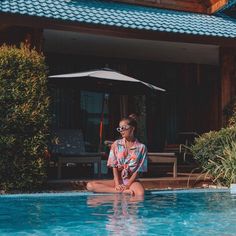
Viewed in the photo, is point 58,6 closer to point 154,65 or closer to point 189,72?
point 154,65

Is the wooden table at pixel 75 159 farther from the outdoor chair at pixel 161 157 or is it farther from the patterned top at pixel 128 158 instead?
the patterned top at pixel 128 158

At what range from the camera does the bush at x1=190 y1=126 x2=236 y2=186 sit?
11.6 m

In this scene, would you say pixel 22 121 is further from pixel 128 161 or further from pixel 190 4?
pixel 190 4

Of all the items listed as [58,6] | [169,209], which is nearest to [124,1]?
[58,6]

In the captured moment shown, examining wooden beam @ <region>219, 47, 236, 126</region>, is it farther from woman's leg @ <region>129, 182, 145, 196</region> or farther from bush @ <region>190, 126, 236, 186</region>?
woman's leg @ <region>129, 182, 145, 196</region>

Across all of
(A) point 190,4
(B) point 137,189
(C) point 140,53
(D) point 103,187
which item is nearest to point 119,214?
(B) point 137,189

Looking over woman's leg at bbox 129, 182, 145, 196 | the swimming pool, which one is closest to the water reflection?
the swimming pool

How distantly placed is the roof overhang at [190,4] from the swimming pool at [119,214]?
7945 mm

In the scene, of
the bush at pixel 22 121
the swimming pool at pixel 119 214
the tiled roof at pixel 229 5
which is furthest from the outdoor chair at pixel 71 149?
the tiled roof at pixel 229 5

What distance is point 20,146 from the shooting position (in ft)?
34.4

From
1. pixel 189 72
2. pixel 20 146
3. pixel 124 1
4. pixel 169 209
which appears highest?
pixel 124 1

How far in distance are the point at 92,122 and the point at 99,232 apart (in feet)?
38.0

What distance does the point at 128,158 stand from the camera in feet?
31.9

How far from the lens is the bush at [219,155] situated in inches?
456
